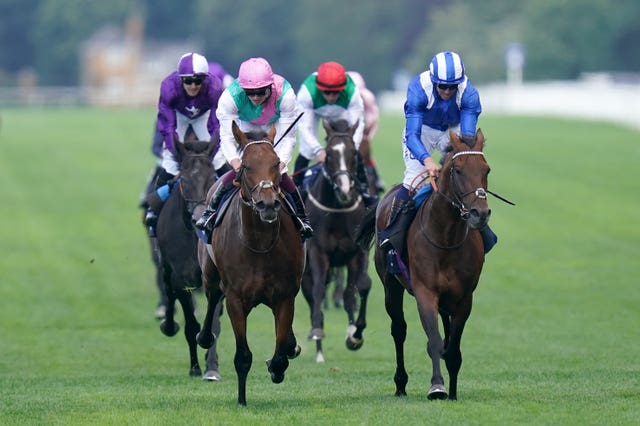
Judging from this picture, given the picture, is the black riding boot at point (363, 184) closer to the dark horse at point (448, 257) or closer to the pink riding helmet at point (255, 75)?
the pink riding helmet at point (255, 75)

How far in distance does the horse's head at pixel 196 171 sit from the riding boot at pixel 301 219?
1717mm

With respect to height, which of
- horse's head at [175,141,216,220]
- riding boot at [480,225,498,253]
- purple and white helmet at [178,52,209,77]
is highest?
purple and white helmet at [178,52,209,77]

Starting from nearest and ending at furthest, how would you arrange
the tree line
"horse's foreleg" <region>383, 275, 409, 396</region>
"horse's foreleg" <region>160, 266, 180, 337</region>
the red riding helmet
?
"horse's foreleg" <region>383, 275, 409, 396</region>
"horse's foreleg" <region>160, 266, 180, 337</region>
the red riding helmet
the tree line

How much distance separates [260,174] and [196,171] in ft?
9.72

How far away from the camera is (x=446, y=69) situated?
12023mm

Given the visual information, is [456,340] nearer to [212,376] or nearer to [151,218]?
[212,376]

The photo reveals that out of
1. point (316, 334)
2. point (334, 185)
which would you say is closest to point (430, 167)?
point (334, 185)

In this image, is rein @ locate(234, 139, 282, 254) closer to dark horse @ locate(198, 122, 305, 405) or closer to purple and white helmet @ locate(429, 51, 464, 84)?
dark horse @ locate(198, 122, 305, 405)

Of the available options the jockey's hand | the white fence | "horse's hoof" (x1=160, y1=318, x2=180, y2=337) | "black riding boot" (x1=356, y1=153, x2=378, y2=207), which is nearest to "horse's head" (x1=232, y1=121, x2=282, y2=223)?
the jockey's hand

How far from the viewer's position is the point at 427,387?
12.9 metres

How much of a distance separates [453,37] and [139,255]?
78.9 m

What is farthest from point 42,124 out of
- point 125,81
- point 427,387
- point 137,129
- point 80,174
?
point 125,81

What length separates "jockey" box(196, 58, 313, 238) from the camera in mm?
12391

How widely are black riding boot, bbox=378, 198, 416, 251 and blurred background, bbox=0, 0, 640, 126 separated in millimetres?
62218
